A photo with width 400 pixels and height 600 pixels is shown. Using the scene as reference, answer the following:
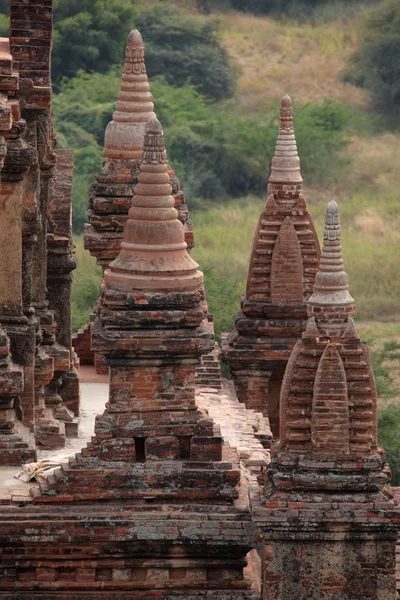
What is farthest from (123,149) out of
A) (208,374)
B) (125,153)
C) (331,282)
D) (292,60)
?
(292,60)

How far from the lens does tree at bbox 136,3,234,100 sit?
6125 centimetres

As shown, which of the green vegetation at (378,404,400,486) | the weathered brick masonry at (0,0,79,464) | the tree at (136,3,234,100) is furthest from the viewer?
the tree at (136,3,234,100)

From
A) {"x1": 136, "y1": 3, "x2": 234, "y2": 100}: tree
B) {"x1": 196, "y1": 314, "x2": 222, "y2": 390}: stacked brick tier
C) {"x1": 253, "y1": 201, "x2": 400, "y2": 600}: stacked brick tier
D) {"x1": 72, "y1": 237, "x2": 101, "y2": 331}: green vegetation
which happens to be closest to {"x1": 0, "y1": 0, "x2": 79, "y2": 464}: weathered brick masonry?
{"x1": 196, "y1": 314, "x2": 222, "y2": 390}: stacked brick tier

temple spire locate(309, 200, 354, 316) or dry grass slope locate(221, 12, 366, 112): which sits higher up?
dry grass slope locate(221, 12, 366, 112)

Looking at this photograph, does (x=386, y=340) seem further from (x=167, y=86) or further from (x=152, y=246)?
(x=152, y=246)

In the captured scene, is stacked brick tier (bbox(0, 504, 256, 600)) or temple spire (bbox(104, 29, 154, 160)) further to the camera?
temple spire (bbox(104, 29, 154, 160))

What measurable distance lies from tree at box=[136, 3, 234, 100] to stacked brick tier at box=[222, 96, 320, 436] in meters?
34.7

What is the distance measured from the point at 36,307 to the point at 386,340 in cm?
2329

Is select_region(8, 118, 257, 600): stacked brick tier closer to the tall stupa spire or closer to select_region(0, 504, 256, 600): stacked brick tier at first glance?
select_region(0, 504, 256, 600): stacked brick tier

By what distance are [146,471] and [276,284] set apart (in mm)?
6439

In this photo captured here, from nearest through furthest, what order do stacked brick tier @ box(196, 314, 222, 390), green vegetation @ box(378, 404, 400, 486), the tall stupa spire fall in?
the tall stupa spire → stacked brick tier @ box(196, 314, 222, 390) → green vegetation @ box(378, 404, 400, 486)

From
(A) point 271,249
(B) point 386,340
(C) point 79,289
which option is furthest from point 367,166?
(A) point 271,249

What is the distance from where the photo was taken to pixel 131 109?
81.6ft

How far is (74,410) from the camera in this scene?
2403cm
